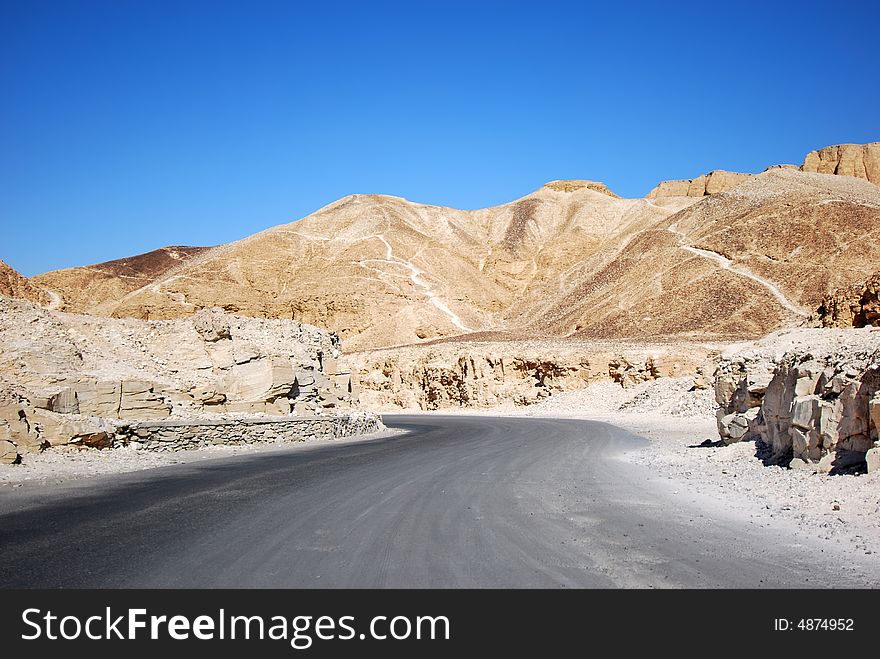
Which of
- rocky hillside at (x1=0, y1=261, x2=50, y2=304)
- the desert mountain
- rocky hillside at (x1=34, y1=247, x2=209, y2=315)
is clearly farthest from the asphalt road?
rocky hillside at (x1=34, y1=247, x2=209, y2=315)

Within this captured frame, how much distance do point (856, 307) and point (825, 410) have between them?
24.3 metres

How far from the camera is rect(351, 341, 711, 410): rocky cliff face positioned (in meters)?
41.1

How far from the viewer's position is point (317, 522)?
26.7ft

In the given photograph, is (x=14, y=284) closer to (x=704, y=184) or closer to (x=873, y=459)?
(x=873, y=459)

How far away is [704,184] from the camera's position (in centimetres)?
14025

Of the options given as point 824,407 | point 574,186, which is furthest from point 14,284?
point 574,186

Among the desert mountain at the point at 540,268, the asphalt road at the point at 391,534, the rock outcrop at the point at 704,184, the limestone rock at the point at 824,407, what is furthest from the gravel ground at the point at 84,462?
the rock outcrop at the point at 704,184

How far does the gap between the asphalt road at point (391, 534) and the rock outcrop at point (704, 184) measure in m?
135

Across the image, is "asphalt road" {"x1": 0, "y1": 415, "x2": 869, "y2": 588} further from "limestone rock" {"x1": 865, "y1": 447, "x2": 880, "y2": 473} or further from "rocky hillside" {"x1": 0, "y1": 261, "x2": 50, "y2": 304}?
"rocky hillside" {"x1": 0, "y1": 261, "x2": 50, "y2": 304}

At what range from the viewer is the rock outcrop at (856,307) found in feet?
96.2

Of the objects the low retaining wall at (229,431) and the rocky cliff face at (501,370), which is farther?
the rocky cliff face at (501,370)

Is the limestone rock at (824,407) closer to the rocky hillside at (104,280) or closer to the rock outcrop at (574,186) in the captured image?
the rocky hillside at (104,280)

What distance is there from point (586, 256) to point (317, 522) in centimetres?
9819
